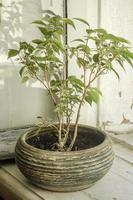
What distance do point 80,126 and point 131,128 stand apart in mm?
383

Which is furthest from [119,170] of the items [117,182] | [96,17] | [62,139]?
[96,17]

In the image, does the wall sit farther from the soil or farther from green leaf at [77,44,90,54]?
green leaf at [77,44,90,54]

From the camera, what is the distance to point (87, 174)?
876 millimetres

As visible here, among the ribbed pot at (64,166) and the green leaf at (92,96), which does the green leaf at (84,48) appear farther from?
the ribbed pot at (64,166)

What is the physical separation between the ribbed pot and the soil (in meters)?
0.08

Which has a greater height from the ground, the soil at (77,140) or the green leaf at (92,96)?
the green leaf at (92,96)

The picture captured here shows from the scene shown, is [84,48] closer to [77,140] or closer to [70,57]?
[70,57]

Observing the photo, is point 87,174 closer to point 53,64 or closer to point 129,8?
point 53,64

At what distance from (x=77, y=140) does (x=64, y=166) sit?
0.56 ft

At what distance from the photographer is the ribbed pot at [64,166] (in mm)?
865

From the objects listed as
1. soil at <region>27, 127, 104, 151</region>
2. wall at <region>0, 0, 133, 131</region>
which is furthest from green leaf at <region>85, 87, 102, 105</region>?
wall at <region>0, 0, 133, 131</region>

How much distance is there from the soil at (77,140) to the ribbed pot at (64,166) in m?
0.08

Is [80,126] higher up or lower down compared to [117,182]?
higher up

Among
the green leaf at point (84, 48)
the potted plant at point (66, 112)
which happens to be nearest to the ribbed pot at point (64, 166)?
the potted plant at point (66, 112)
